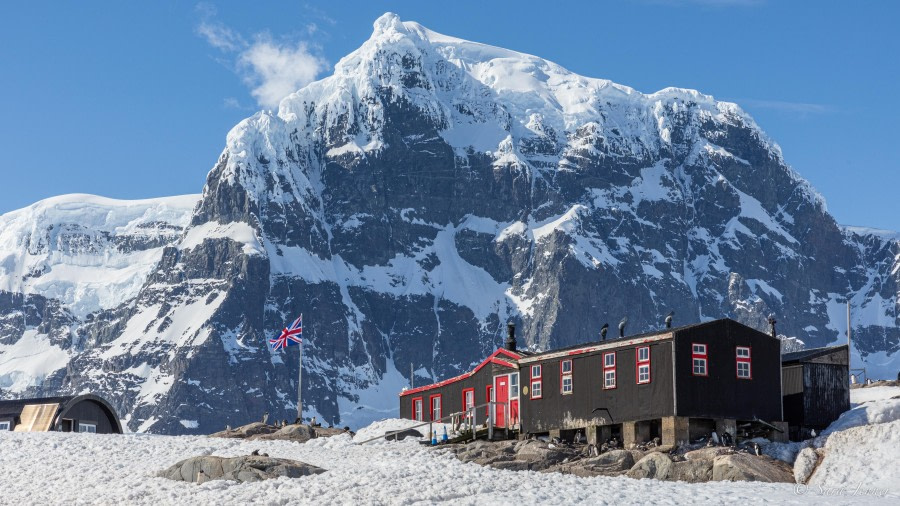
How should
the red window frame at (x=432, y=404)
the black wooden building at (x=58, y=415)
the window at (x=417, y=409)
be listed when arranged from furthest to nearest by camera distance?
the window at (x=417, y=409)
the red window frame at (x=432, y=404)
the black wooden building at (x=58, y=415)

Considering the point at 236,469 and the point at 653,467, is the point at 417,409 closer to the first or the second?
the point at 653,467

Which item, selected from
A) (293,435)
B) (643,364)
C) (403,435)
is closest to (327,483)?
(403,435)

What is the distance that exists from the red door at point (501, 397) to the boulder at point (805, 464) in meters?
16.8

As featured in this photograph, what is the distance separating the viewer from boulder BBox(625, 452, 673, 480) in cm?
5384

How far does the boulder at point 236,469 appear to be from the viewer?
50.1m

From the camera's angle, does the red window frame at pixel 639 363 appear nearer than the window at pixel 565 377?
Yes

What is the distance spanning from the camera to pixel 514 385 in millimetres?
69312

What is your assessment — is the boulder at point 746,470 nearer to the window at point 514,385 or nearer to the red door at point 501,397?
the window at point 514,385

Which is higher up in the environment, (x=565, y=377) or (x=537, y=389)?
(x=565, y=377)

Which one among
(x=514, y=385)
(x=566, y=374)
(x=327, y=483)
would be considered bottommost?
(x=327, y=483)

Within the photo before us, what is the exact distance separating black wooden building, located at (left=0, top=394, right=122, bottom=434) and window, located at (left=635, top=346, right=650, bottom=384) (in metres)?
24.9

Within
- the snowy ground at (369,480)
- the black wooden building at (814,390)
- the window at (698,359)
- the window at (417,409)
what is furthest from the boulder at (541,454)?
the window at (417,409)

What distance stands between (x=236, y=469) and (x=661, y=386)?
18529 mm

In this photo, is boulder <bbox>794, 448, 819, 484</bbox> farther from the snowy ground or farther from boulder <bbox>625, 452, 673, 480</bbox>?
boulder <bbox>625, 452, 673, 480</bbox>
